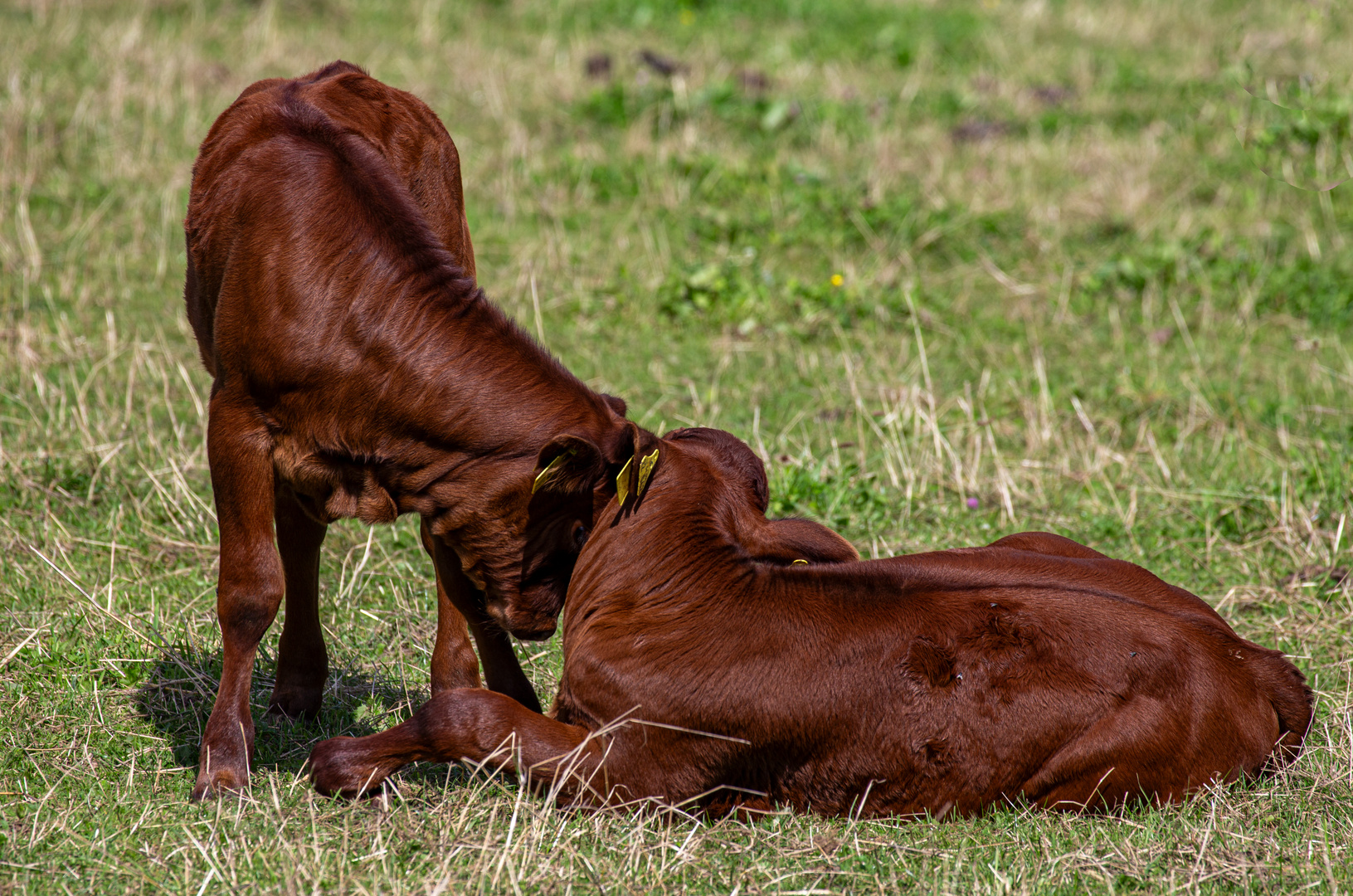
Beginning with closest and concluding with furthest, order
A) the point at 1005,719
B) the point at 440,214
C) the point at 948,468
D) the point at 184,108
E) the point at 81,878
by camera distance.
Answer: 1. the point at 81,878
2. the point at 1005,719
3. the point at 440,214
4. the point at 948,468
5. the point at 184,108

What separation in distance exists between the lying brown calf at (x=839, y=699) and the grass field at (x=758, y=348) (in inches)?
4.7

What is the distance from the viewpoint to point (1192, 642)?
426 cm

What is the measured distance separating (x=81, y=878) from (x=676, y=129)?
8.69 m

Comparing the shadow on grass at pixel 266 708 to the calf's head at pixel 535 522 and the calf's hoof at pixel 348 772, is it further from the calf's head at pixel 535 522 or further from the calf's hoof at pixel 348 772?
the calf's head at pixel 535 522

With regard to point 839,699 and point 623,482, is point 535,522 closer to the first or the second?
point 623,482

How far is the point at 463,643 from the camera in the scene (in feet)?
15.9

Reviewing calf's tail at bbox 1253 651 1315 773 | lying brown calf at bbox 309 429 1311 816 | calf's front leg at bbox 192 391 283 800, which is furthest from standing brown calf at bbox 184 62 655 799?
calf's tail at bbox 1253 651 1315 773

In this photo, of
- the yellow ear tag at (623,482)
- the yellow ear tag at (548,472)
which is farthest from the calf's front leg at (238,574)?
the yellow ear tag at (623,482)

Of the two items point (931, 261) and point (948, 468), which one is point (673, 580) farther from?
point (931, 261)

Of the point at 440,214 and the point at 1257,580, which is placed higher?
the point at 440,214

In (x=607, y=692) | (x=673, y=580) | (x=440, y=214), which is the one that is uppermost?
(x=440, y=214)

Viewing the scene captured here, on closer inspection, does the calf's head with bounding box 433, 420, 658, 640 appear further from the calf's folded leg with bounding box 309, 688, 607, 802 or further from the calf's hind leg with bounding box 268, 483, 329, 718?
the calf's hind leg with bounding box 268, 483, 329, 718

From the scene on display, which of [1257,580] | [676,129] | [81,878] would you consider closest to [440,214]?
[81,878]

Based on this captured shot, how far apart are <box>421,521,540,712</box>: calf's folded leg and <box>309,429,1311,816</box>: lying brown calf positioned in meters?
0.39
